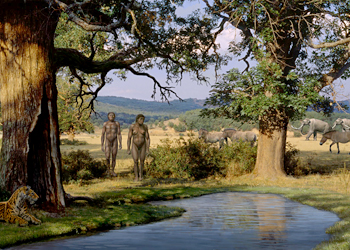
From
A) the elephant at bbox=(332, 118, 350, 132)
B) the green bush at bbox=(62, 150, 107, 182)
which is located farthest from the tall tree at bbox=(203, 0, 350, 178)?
the elephant at bbox=(332, 118, 350, 132)

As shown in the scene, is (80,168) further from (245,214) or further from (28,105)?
(245,214)

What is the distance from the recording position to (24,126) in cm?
993

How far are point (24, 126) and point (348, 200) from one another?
875 centimetres

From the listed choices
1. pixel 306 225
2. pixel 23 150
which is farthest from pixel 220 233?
pixel 23 150

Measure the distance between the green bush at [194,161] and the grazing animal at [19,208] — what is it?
424 inches

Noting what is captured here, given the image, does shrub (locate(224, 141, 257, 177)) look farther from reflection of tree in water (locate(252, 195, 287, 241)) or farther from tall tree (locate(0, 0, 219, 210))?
tall tree (locate(0, 0, 219, 210))

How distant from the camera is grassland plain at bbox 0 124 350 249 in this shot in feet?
28.1

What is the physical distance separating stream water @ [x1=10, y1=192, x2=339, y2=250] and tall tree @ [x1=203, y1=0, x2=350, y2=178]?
553cm

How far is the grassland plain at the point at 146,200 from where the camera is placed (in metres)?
8.57

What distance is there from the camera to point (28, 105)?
9953 mm

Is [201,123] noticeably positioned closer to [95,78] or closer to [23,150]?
[95,78]

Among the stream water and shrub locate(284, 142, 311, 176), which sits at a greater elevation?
shrub locate(284, 142, 311, 176)

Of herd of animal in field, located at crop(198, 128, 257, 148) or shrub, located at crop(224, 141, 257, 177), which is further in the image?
herd of animal in field, located at crop(198, 128, 257, 148)

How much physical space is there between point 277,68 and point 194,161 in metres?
5.49
